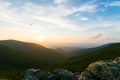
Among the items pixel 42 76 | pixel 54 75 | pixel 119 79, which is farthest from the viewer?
pixel 42 76

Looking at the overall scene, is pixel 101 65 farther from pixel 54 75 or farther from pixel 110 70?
pixel 54 75

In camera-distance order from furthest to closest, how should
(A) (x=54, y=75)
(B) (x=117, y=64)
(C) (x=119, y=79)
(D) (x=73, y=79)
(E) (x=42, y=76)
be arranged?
(E) (x=42, y=76) < (A) (x=54, y=75) < (D) (x=73, y=79) < (B) (x=117, y=64) < (C) (x=119, y=79)

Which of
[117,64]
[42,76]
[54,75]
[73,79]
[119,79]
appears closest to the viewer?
[119,79]

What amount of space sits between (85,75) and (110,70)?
2.70m

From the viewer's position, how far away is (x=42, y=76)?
36.6m

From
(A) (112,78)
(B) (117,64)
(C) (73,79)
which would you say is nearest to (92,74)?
(A) (112,78)

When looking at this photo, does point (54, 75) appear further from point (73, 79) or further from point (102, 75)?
point (102, 75)

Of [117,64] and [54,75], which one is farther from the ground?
[117,64]

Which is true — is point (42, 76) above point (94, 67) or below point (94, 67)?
below

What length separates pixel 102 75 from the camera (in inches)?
853

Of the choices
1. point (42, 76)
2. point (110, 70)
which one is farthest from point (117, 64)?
point (42, 76)

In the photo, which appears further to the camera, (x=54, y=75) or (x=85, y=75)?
(x=54, y=75)

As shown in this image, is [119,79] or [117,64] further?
[117,64]

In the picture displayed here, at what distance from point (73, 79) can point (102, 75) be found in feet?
35.8
